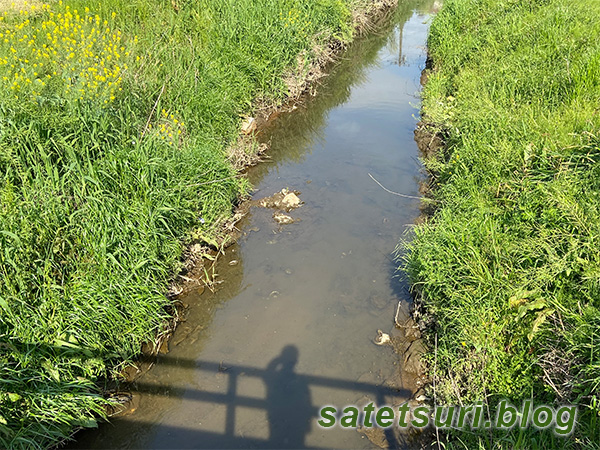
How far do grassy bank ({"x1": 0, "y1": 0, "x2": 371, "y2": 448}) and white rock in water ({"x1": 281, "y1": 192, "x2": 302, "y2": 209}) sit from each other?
2.14 ft

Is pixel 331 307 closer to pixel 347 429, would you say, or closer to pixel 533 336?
pixel 347 429

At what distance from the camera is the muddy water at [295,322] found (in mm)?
3553

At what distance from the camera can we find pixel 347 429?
11.6ft

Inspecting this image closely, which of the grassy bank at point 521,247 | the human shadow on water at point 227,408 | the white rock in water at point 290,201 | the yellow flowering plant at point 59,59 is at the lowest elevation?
the human shadow on water at point 227,408

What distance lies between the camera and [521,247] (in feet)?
12.0

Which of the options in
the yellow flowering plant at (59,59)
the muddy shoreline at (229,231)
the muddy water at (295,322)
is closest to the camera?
the muddy water at (295,322)

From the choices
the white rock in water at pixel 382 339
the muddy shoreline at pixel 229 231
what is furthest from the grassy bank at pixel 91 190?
the white rock in water at pixel 382 339

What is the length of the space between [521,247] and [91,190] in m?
4.04

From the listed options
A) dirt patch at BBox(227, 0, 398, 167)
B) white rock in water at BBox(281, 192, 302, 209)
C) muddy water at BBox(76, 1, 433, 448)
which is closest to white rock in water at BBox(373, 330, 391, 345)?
muddy water at BBox(76, 1, 433, 448)

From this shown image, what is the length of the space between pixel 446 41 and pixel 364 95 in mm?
2169

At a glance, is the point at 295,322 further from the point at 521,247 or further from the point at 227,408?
the point at 521,247

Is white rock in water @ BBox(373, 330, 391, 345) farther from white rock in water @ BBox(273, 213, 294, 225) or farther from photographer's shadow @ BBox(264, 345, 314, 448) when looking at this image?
white rock in water @ BBox(273, 213, 294, 225)

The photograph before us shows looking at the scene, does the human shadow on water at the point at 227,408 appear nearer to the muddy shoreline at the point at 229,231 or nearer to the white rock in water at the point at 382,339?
the muddy shoreline at the point at 229,231

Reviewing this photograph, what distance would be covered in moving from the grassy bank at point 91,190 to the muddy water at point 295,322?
47 cm
